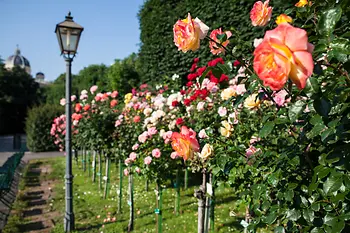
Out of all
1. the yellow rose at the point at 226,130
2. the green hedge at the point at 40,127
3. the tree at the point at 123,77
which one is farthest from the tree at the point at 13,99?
the yellow rose at the point at 226,130

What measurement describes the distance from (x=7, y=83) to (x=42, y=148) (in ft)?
50.1

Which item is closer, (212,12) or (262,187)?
(262,187)

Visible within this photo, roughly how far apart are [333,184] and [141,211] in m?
4.02

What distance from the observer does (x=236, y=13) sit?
6.17 m

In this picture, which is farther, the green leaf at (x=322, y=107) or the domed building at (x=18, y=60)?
the domed building at (x=18, y=60)

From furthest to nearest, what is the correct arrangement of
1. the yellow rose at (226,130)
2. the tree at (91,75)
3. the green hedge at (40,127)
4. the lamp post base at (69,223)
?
the tree at (91,75) → the green hedge at (40,127) → the lamp post base at (69,223) → the yellow rose at (226,130)

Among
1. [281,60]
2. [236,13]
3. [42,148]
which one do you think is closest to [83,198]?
[236,13]

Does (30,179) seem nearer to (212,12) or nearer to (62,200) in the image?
(62,200)

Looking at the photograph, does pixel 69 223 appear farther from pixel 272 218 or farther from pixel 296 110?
pixel 296 110

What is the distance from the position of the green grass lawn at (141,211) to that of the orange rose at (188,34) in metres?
2.38

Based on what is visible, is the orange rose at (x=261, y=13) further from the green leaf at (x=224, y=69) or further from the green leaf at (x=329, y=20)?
the green leaf at (x=329, y=20)

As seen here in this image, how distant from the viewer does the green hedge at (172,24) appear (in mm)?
5996

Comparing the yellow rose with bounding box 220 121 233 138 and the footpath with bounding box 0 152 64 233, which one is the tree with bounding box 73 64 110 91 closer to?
the footpath with bounding box 0 152 64 233

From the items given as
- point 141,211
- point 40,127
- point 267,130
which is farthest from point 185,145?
point 40,127
